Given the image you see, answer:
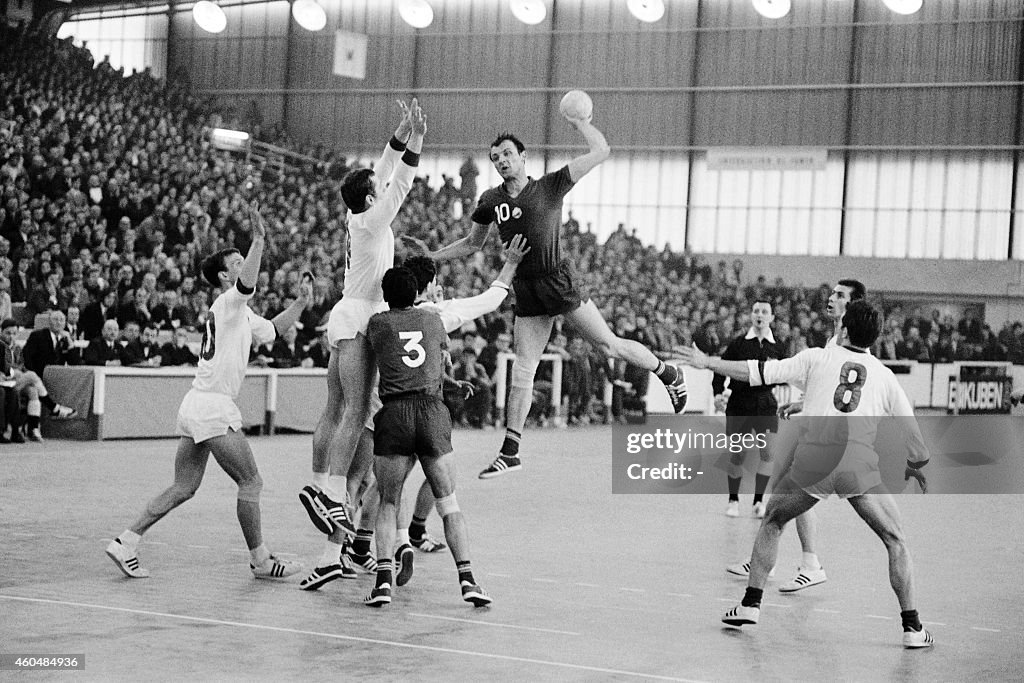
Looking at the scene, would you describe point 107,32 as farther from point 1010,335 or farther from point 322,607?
point 322,607

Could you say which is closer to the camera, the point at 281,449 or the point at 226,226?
the point at 281,449

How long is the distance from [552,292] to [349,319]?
1358 mm

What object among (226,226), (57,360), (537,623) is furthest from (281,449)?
(537,623)

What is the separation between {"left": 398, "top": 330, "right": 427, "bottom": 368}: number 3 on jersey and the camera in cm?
759

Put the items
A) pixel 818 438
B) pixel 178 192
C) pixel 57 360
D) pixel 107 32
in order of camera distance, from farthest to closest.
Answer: pixel 107 32 < pixel 178 192 < pixel 57 360 < pixel 818 438

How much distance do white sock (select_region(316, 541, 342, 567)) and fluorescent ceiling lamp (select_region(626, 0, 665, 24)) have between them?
22254mm

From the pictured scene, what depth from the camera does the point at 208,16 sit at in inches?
1145

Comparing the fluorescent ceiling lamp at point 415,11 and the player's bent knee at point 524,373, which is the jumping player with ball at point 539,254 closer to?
the player's bent knee at point 524,373

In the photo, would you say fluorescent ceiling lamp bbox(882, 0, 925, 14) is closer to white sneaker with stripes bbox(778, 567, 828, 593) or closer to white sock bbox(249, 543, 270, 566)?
white sneaker with stripes bbox(778, 567, 828, 593)

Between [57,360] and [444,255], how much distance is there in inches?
381

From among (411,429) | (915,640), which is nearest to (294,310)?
(411,429)

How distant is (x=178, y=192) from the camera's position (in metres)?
22.5

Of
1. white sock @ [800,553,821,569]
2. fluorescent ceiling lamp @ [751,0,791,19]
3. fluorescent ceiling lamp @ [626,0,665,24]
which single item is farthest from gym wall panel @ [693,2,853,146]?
white sock @ [800,553,821,569]

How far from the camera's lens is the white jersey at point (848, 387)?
7059 mm
